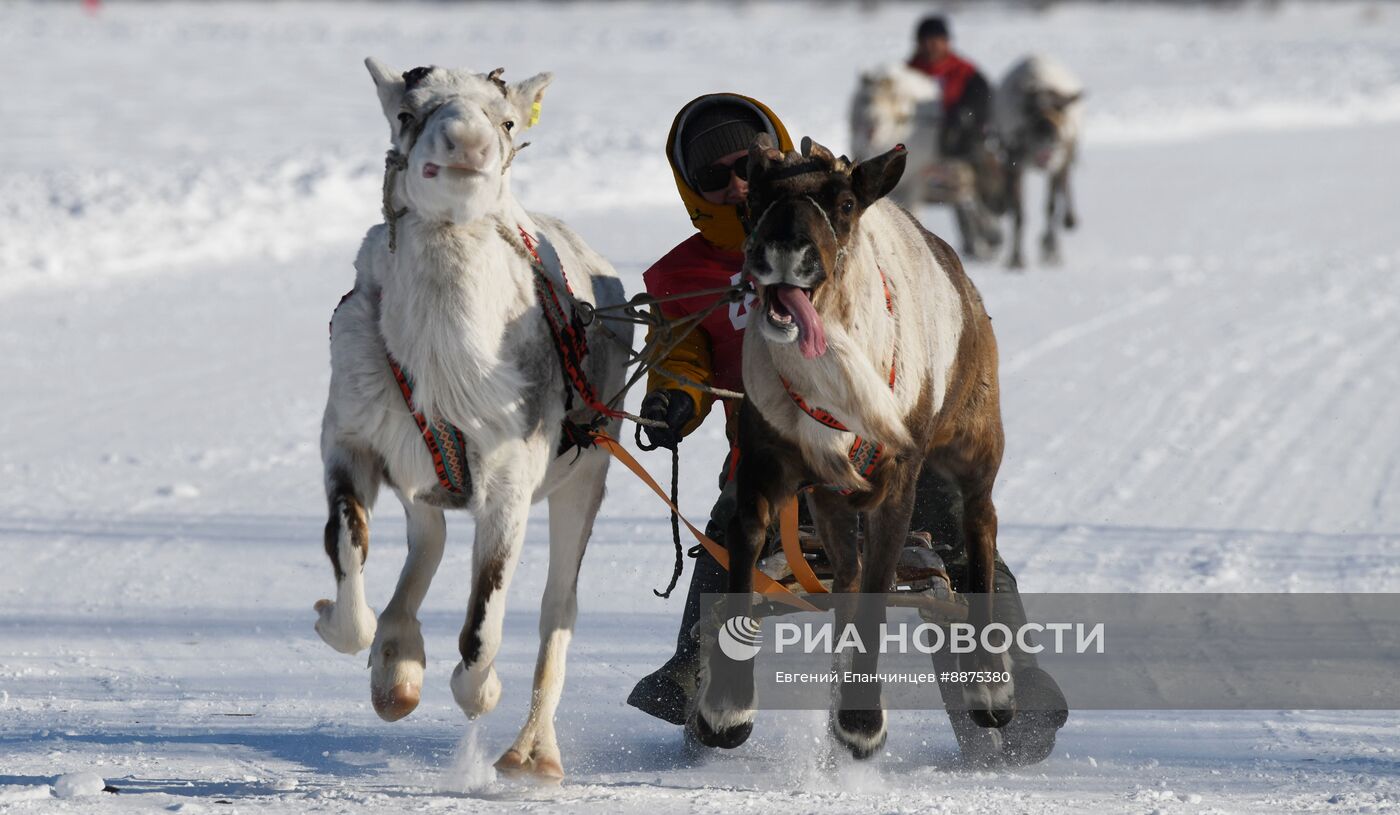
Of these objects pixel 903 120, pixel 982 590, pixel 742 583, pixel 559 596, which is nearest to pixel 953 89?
pixel 903 120

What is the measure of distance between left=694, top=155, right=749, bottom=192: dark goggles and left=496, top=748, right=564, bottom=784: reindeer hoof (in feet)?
5.50

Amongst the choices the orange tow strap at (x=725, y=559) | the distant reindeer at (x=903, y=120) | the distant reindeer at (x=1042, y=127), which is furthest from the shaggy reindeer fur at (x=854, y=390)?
the distant reindeer at (x=1042, y=127)

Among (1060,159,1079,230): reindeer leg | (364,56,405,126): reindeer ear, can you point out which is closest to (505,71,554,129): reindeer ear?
(364,56,405,126): reindeer ear

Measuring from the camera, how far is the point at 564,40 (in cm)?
4822

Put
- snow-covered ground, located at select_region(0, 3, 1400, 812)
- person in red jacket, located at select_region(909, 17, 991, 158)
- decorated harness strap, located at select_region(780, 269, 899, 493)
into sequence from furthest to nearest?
person in red jacket, located at select_region(909, 17, 991, 158) → snow-covered ground, located at select_region(0, 3, 1400, 812) → decorated harness strap, located at select_region(780, 269, 899, 493)

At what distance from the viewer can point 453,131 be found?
404 cm

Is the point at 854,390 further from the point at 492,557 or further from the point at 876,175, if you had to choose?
the point at 492,557

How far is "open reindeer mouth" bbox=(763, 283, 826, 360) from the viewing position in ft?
13.2

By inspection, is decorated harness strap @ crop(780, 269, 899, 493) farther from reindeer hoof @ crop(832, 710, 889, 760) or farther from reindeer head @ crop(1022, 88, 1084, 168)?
reindeer head @ crop(1022, 88, 1084, 168)

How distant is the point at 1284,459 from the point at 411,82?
5798 mm

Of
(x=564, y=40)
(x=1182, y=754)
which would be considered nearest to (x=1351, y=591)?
(x=1182, y=754)

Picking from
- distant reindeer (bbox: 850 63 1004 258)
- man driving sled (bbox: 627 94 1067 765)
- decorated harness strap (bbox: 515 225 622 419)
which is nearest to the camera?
decorated harness strap (bbox: 515 225 622 419)

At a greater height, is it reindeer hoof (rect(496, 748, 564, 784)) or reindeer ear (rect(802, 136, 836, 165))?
reindeer ear (rect(802, 136, 836, 165))

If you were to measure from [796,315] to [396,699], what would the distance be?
4.60ft
